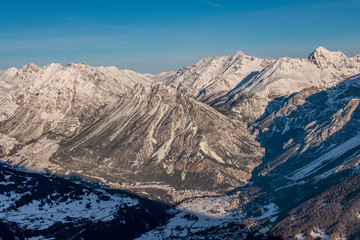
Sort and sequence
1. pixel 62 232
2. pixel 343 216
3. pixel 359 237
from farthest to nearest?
1. pixel 62 232
2. pixel 343 216
3. pixel 359 237

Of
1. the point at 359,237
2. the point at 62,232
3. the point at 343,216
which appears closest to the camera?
the point at 359,237

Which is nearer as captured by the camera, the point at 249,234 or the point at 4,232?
the point at 4,232

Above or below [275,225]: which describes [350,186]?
above

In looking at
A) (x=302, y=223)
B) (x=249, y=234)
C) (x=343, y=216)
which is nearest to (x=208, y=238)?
(x=249, y=234)

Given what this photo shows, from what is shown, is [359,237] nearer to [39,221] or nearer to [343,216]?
[343,216]

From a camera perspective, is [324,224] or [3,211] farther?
[3,211]

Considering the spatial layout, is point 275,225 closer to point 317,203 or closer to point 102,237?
point 317,203

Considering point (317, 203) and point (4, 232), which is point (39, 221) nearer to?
point (4, 232)

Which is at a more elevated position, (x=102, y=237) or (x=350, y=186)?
(x=350, y=186)

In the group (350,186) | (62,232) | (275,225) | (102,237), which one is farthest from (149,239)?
(350,186)
